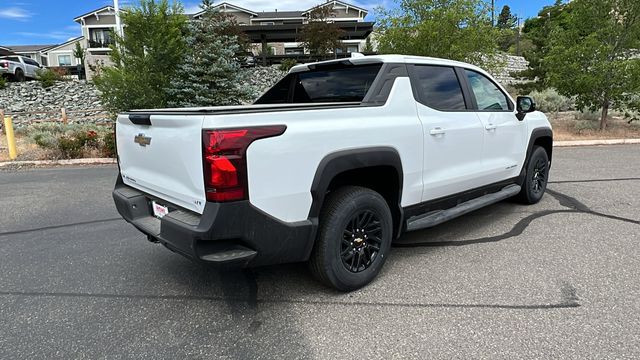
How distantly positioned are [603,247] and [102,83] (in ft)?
40.8

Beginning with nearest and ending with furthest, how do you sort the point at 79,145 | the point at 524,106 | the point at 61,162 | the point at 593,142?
1. the point at 524,106
2. the point at 61,162
3. the point at 79,145
4. the point at 593,142

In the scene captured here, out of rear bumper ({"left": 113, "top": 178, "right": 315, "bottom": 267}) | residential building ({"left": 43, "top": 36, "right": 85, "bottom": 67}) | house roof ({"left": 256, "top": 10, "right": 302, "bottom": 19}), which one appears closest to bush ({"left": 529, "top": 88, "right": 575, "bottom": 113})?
rear bumper ({"left": 113, "top": 178, "right": 315, "bottom": 267})

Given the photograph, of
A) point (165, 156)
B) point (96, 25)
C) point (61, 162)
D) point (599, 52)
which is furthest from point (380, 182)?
point (96, 25)

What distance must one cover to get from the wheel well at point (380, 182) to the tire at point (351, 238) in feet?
0.31

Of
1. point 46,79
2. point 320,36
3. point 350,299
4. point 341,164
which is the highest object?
point 320,36

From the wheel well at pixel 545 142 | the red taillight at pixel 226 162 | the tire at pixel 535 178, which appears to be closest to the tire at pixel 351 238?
the red taillight at pixel 226 162

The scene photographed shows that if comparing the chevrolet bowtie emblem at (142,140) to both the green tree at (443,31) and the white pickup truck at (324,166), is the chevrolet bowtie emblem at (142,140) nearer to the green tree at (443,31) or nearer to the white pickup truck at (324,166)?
the white pickup truck at (324,166)

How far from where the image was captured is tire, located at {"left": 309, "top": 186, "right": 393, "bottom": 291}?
121 inches

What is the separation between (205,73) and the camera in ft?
41.0

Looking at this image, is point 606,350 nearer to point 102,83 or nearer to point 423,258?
point 423,258

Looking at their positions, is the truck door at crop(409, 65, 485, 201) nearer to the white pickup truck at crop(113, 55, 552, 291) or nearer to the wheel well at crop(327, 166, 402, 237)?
the white pickup truck at crop(113, 55, 552, 291)

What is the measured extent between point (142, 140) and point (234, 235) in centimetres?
116

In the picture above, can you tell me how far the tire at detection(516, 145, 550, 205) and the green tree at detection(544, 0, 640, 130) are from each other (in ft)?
26.1

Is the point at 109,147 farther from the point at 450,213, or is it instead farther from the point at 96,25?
the point at 96,25
